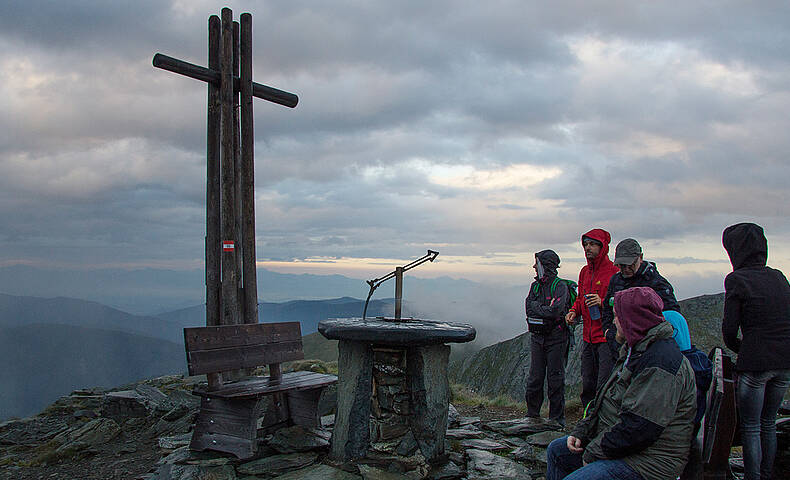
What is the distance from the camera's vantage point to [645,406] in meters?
3.22

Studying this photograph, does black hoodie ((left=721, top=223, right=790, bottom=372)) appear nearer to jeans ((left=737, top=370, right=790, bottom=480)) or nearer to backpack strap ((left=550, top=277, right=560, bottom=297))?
jeans ((left=737, top=370, right=790, bottom=480))

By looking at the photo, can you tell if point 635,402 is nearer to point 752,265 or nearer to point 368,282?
point 752,265

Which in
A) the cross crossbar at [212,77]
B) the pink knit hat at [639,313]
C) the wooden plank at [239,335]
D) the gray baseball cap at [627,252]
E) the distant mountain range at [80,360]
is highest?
the cross crossbar at [212,77]

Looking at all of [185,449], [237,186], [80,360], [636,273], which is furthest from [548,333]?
[80,360]

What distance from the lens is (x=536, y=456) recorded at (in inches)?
246

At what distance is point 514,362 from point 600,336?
76.0 feet

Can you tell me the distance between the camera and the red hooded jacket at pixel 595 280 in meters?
6.70

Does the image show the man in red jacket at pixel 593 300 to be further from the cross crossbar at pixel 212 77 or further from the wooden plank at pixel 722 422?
the cross crossbar at pixel 212 77

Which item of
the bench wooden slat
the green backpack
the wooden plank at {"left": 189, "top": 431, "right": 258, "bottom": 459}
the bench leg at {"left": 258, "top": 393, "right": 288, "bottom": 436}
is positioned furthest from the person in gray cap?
the wooden plank at {"left": 189, "top": 431, "right": 258, "bottom": 459}

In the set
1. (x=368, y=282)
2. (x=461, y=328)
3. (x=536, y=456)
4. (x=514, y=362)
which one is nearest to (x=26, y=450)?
(x=368, y=282)

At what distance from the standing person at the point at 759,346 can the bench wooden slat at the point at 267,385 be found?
4429mm

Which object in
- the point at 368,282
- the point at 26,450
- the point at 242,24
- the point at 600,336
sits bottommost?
the point at 26,450

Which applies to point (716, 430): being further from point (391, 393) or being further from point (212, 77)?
point (212, 77)

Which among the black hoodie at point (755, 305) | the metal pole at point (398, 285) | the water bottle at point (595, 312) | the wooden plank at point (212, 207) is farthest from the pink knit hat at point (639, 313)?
the wooden plank at point (212, 207)
